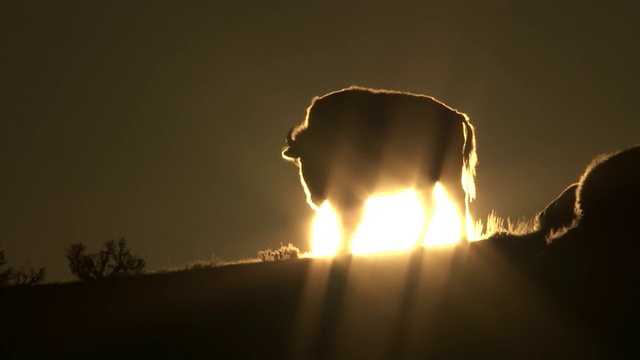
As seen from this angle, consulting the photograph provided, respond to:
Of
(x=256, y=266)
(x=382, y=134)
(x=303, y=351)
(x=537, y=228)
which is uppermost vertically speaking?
(x=382, y=134)

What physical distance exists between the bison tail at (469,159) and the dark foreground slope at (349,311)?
2.54 m

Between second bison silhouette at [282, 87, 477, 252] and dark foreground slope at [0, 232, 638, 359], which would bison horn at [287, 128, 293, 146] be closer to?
second bison silhouette at [282, 87, 477, 252]

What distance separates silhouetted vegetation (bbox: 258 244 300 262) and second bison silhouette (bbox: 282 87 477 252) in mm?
818

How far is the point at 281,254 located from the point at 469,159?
314cm

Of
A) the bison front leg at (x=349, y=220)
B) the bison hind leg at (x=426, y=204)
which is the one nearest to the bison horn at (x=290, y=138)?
the bison front leg at (x=349, y=220)

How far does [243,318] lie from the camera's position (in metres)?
6.54

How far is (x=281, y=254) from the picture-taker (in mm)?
9008

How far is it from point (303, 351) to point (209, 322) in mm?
977

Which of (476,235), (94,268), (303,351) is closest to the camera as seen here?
(303,351)

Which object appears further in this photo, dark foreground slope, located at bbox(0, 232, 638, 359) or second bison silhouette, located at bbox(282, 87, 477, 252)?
second bison silhouette, located at bbox(282, 87, 477, 252)

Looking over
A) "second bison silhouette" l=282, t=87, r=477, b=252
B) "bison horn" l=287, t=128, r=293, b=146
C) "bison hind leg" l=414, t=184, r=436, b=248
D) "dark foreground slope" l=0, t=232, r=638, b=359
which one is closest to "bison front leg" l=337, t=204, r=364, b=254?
"second bison silhouette" l=282, t=87, r=477, b=252

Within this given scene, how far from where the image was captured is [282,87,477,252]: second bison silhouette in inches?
391

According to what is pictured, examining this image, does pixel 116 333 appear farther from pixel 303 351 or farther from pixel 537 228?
pixel 537 228

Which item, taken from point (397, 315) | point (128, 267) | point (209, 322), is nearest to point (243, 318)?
point (209, 322)
